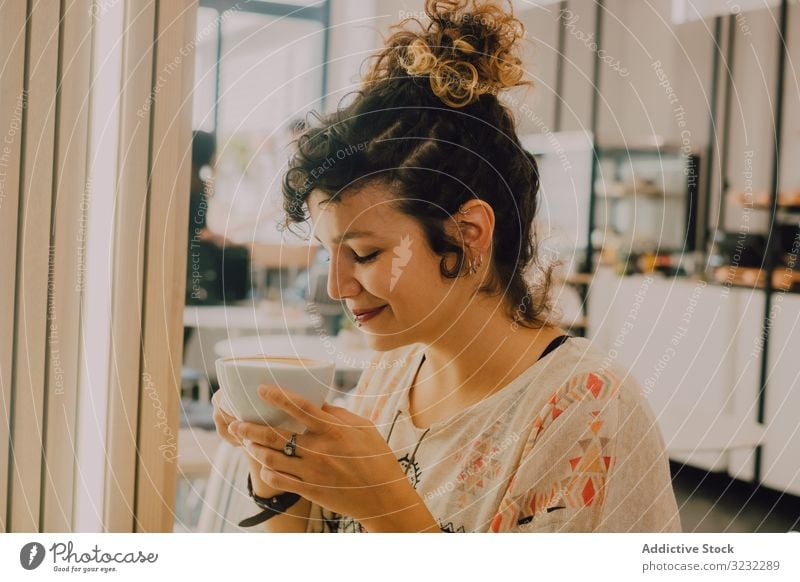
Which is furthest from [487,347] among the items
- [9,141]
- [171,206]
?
[9,141]

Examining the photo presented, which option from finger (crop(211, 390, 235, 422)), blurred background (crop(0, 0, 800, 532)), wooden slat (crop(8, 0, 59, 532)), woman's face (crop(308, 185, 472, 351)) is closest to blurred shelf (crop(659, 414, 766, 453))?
blurred background (crop(0, 0, 800, 532))

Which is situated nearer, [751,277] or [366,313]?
[366,313]

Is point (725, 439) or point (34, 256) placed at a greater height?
point (34, 256)

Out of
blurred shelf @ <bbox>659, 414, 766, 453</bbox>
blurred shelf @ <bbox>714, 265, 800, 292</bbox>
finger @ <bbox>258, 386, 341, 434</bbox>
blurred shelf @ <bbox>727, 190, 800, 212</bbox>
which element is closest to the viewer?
finger @ <bbox>258, 386, 341, 434</bbox>

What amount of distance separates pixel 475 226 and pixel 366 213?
0.07 meters

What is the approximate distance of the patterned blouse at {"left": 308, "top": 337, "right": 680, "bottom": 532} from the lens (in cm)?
46

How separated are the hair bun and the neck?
15 cm

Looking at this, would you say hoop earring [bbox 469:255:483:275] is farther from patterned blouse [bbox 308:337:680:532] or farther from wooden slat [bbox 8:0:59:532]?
wooden slat [bbox 8:0:59:532]

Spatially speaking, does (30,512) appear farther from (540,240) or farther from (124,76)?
(540,240)

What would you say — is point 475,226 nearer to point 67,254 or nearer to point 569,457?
point 569,457

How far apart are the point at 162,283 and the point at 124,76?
0.43ft

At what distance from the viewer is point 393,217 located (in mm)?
470

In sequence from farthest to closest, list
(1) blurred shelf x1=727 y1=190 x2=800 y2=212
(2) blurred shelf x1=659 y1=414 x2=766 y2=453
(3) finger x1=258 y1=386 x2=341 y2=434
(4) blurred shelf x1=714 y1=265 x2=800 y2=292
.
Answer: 1. (1) blurred shelf x1=727 y1=190 x2=800 y2=212
2. (4) blurred shelf x1=714 y1=265 x2=800 y2=292
3. (2) blurred shelf x1=659 y1=414 x2=766 y2=453
4. (3) finger x1=258 y1=386 x2=341 y2=434

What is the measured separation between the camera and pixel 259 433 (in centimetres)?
44
